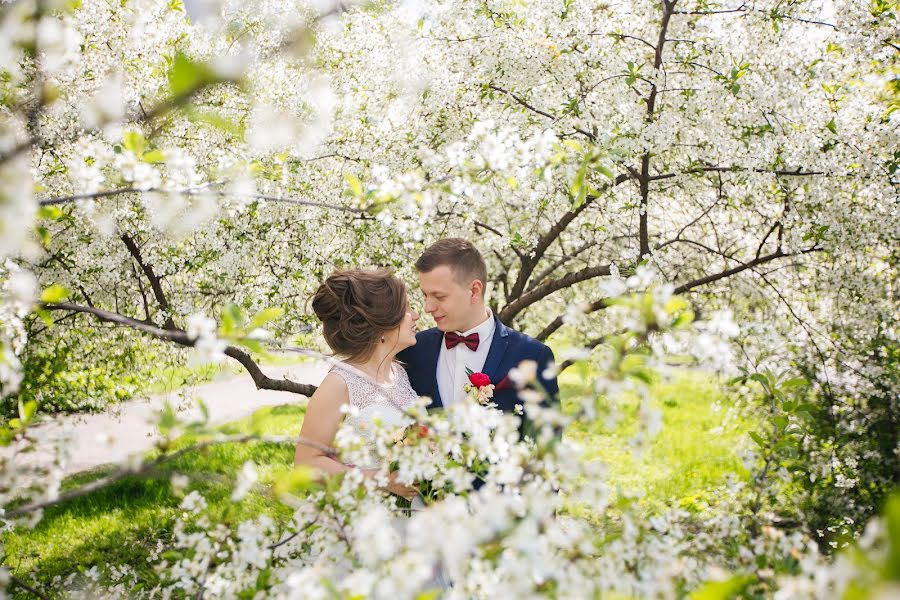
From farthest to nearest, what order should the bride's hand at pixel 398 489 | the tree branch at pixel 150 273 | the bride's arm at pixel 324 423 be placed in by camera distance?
the tree branch at pixel 150 273 < the bride's arm at pixel 324 423 < the bride's hand at pixel 398 489

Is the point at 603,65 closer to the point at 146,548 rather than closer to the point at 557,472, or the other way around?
the point at 557,472

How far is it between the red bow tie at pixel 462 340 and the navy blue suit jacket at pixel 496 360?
11cm

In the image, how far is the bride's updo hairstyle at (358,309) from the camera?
3604 millimetres

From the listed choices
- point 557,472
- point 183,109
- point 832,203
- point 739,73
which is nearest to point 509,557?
point 557,472

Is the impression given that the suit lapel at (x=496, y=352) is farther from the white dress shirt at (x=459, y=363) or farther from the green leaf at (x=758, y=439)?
the green leaf at (x=758, y=439)

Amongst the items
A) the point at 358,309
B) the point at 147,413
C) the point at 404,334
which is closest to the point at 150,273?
the point at 358,309

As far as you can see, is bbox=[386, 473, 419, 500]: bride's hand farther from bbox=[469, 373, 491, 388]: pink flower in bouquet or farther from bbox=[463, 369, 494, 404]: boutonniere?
bbox=[469, 373, 491, 388]: pink flower in bouquet

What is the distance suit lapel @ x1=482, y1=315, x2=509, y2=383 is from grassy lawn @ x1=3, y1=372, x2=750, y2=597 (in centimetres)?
63

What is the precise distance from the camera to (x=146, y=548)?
18.1ft

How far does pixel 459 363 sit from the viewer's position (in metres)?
3.88

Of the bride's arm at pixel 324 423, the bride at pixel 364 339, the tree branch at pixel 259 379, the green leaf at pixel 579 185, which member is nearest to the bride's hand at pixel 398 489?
the bride's arm at pixel 324 423

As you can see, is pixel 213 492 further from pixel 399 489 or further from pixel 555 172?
pixel 555 172

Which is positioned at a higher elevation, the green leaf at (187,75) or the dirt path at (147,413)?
the green leaf at (187,75)

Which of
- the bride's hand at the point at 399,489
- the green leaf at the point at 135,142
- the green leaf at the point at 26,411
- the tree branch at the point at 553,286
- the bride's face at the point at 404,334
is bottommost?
the bride's hand at the point at 399,489
